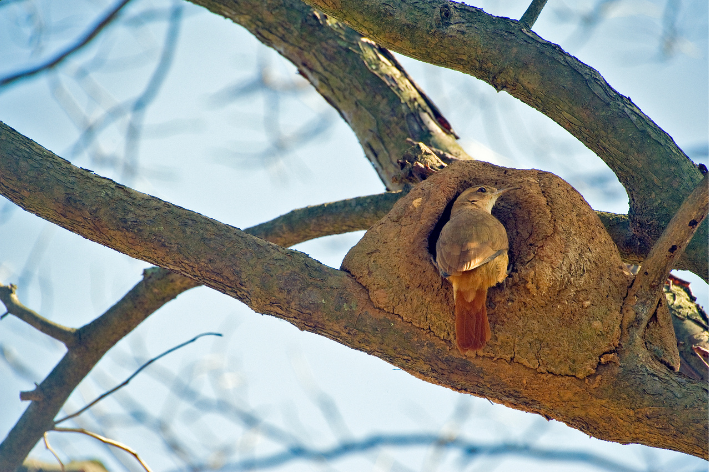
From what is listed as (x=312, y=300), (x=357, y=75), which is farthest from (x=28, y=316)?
(x=357, y=75)

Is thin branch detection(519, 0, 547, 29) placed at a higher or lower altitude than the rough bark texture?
higher

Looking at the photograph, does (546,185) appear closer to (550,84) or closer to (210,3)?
(550,84)

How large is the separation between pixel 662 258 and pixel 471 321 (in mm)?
1141

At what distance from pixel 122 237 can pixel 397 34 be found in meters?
2.10

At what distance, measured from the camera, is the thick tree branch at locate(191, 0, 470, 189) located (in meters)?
5.74

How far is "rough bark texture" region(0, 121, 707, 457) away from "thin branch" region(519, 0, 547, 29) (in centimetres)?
230

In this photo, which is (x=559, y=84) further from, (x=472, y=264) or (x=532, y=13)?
(x=472, y=264)

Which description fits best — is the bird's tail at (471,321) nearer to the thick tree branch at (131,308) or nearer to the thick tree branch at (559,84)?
the thick tree branch at (559,84)

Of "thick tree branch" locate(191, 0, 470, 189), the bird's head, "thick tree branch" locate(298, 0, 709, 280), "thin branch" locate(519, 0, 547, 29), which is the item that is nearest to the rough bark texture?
"thick tree branch" locate(298, 0, 709, 280)

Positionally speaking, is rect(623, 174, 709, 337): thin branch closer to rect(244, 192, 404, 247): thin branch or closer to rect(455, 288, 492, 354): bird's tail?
rect(455, 288, 492, 354): bird's tail

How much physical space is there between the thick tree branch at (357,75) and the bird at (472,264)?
50.0 inches

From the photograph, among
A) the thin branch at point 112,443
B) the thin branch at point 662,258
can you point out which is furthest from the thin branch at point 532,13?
the thin branch at point 112,443

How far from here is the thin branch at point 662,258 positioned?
10.7ft

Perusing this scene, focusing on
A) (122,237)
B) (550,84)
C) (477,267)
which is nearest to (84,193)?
(122,237)
